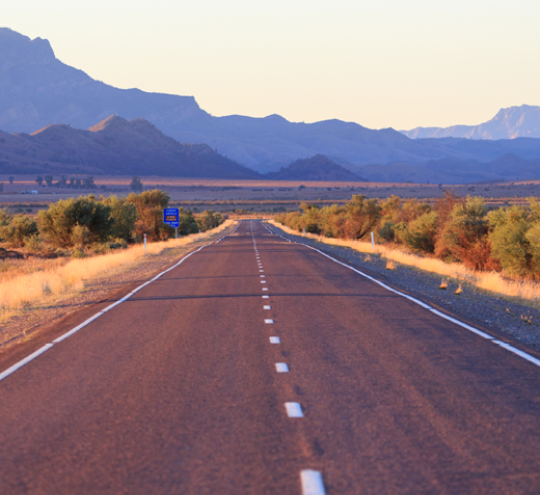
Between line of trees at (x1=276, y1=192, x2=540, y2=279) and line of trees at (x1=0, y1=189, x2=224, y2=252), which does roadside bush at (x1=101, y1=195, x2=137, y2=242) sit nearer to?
line of trees at (x1=0, y1=189, x2=224, y2=252)

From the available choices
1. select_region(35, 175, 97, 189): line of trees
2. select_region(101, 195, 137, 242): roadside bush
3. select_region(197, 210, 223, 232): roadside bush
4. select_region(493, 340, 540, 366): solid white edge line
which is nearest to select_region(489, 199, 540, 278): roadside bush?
select_region(493, 340, 540, 366): solid white edge line

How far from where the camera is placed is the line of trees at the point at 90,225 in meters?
36.9

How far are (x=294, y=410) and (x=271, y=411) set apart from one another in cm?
22

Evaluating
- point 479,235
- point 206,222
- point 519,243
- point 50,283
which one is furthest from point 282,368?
point 206,222

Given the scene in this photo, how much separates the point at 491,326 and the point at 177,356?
18.9 feet

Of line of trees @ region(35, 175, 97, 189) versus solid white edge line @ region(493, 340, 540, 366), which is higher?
solid white edge line @ region(493, 340, 540, 366)

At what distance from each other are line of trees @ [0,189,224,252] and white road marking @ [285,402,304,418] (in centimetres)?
3111

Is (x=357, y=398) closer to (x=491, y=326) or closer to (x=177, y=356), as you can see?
(x=177, y=356)

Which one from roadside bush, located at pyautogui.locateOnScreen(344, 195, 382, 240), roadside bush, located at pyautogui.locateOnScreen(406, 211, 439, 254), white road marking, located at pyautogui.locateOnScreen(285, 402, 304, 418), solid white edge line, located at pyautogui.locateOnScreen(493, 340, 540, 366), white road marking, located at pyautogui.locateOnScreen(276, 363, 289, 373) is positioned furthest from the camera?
roadside bush, located at pyautogui.locateOnScreen(344, 195, 382, 240)

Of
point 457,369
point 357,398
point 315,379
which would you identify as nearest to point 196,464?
point 357,398

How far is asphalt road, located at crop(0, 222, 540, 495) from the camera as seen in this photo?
171 inches

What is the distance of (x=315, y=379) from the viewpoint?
7012 millimetres

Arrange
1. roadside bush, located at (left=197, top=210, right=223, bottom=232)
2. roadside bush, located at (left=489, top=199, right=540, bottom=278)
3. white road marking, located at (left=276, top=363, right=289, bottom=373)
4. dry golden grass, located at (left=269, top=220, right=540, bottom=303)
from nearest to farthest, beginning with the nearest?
1. white road marking, located at (left=276, top=363, right=289, bottom=373)
2. dry golden grass, located at (left=269, top=220, right=540, bottom=303)
3. roadside bush, located at (left=489, top=199, right=540, bottom=278)
4. roadside bush, located at (left=197, top=210, right=223, bottom=232)

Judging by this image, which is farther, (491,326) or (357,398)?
(491,326)
